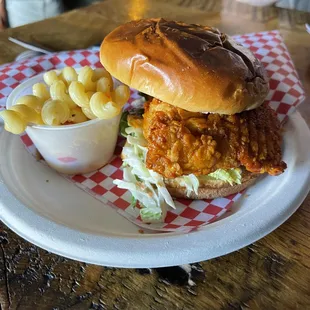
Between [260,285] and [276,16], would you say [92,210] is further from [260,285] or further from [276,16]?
[276,16]

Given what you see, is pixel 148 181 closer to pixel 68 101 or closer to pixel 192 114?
pixel 192 114

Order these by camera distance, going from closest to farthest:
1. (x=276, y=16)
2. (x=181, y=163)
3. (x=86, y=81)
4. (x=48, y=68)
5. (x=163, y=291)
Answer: (x=163, y=291), (x=181, y=163), (x=86, y=81), (x=48, y=68), (x=276, y=16)

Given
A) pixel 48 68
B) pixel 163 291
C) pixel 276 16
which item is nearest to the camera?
pixel 163 291

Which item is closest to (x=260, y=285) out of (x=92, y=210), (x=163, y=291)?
(x=163, y=291)

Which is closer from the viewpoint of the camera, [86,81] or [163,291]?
[163,291]

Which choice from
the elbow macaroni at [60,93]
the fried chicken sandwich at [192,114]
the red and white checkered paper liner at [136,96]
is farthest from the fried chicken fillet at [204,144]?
the elbow macaroni at [60,93]

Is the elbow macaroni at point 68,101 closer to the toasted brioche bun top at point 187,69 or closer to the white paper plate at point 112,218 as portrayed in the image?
the toasted brioche bun top at point 187,69
